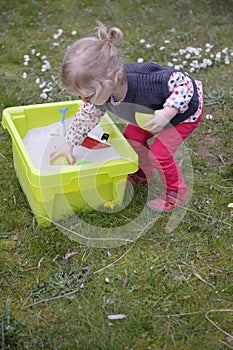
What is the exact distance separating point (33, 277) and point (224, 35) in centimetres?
265

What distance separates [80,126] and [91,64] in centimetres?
36

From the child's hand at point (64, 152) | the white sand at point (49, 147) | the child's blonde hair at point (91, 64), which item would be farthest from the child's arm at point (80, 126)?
the child's blonde hair at point (91, 64)

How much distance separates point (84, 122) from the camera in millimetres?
2174

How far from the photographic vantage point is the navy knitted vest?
6.91ft

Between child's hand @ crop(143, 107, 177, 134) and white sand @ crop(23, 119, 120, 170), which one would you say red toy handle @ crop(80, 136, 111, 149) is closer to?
white sand @ crop(23, 119, 120, 170)

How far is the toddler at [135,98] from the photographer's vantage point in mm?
1914

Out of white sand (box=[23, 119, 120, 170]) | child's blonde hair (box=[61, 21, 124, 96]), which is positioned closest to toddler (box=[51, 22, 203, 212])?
child's blonde hair (box=[61, 21, 124, 96])

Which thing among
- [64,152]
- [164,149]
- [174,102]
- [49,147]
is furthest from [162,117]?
[49,147]

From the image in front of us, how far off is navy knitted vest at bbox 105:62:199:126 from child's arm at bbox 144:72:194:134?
0.03m

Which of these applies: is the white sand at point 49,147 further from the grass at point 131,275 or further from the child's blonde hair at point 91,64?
the child's blonde hair at point 91,64

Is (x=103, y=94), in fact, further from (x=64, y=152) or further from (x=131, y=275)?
(x=131, y=275)

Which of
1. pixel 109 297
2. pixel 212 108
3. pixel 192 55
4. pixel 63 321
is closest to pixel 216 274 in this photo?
pixel 109 297

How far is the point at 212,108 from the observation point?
303 cm

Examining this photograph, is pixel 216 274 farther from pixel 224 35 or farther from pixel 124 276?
pixel 224 35
